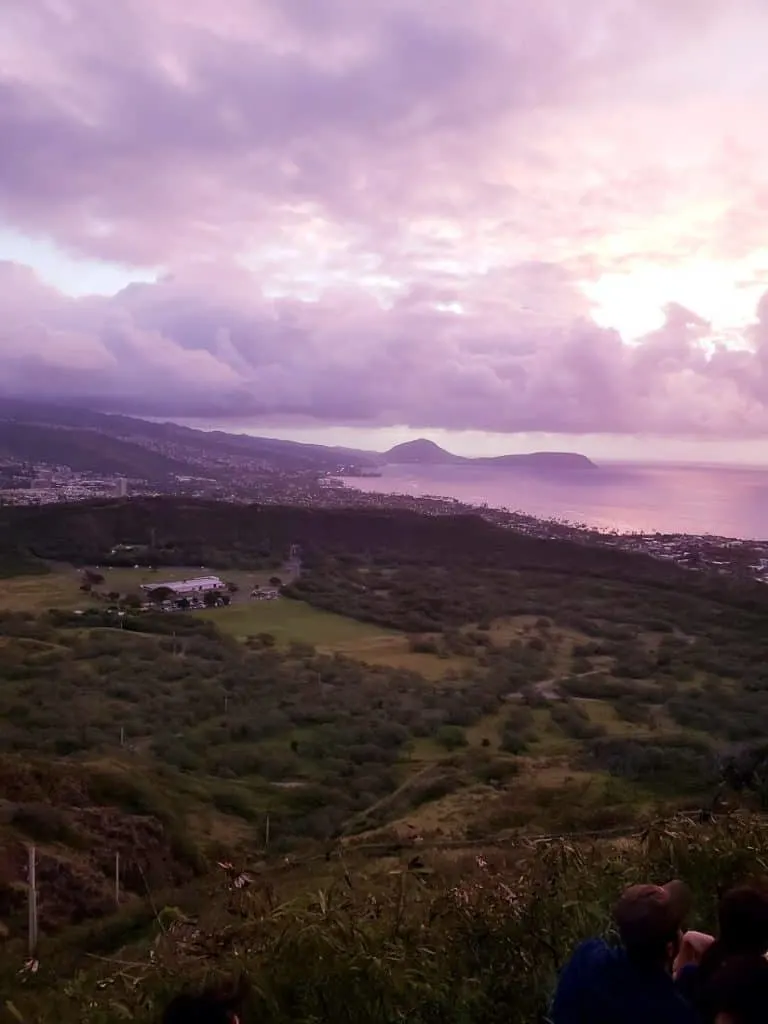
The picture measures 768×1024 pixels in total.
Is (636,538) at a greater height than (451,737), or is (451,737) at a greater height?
(636,538)

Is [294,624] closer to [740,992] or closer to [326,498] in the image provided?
[740,992]

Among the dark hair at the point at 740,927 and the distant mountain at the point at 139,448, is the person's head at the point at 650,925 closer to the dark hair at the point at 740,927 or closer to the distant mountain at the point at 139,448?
the dark hair at the point at 740,927

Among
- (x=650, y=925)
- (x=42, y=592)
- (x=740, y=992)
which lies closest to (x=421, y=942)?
(x=650, y=925)

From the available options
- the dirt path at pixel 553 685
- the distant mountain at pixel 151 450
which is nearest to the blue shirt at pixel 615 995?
the dirt path at pixel 553 685

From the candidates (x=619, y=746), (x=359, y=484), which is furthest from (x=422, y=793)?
(x=359, y=484)

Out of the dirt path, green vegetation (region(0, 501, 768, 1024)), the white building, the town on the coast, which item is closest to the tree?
green vegetation (region(0, 501, 768, 1024))

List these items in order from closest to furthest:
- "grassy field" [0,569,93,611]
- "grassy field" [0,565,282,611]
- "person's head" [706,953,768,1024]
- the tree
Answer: "person's head" [706,953,768,1024], the tree, "grassy field" [0,569,93,611], "grassy field" [0,565,282,611]

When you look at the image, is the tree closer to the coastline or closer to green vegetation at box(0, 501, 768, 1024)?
green vegetation at box(0, 501, 768, 1024)
